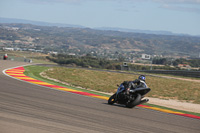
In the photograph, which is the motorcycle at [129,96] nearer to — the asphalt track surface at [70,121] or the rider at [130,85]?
the rider at [130,85]

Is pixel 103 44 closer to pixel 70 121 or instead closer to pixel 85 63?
pixel 85 63

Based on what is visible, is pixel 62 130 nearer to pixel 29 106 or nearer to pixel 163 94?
pixel 29 106

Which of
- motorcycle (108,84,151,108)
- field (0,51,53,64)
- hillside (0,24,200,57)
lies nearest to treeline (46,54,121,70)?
field (0,51,53,64)

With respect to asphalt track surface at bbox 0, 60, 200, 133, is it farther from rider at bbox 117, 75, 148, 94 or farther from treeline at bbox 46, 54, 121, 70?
treeline at bbox 46, 54, 121, 70

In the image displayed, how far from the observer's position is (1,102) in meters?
9.66

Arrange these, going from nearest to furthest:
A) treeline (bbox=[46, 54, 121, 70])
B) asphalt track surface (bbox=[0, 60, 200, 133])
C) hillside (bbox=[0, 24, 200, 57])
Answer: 1. asphalt track surface (bbox=[0, 60, 200, 133])
2. treeline (bbox=[46, 54, 121, 70])
3. hillside (bbox=[0, 24, 200, 57])

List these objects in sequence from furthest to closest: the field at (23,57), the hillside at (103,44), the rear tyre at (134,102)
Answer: the hillside at (103,44) < the field at (23,57) < the rear tyre at (134,102)

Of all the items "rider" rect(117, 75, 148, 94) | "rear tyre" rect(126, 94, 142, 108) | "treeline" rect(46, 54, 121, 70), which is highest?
"rider" rect(117, 75, 148, 94)

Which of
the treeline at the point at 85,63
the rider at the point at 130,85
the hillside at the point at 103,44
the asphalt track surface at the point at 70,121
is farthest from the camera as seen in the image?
the hillside at the point at 103,44

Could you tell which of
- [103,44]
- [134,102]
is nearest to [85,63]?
[134,102]

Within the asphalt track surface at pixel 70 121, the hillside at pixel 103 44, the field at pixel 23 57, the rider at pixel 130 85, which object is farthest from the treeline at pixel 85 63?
the hillside at pixel 103 44

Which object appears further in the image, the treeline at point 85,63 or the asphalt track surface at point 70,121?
the treeline at point 85,63

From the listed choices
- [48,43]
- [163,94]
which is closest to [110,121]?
[163,94]

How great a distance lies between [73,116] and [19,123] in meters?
1.89
